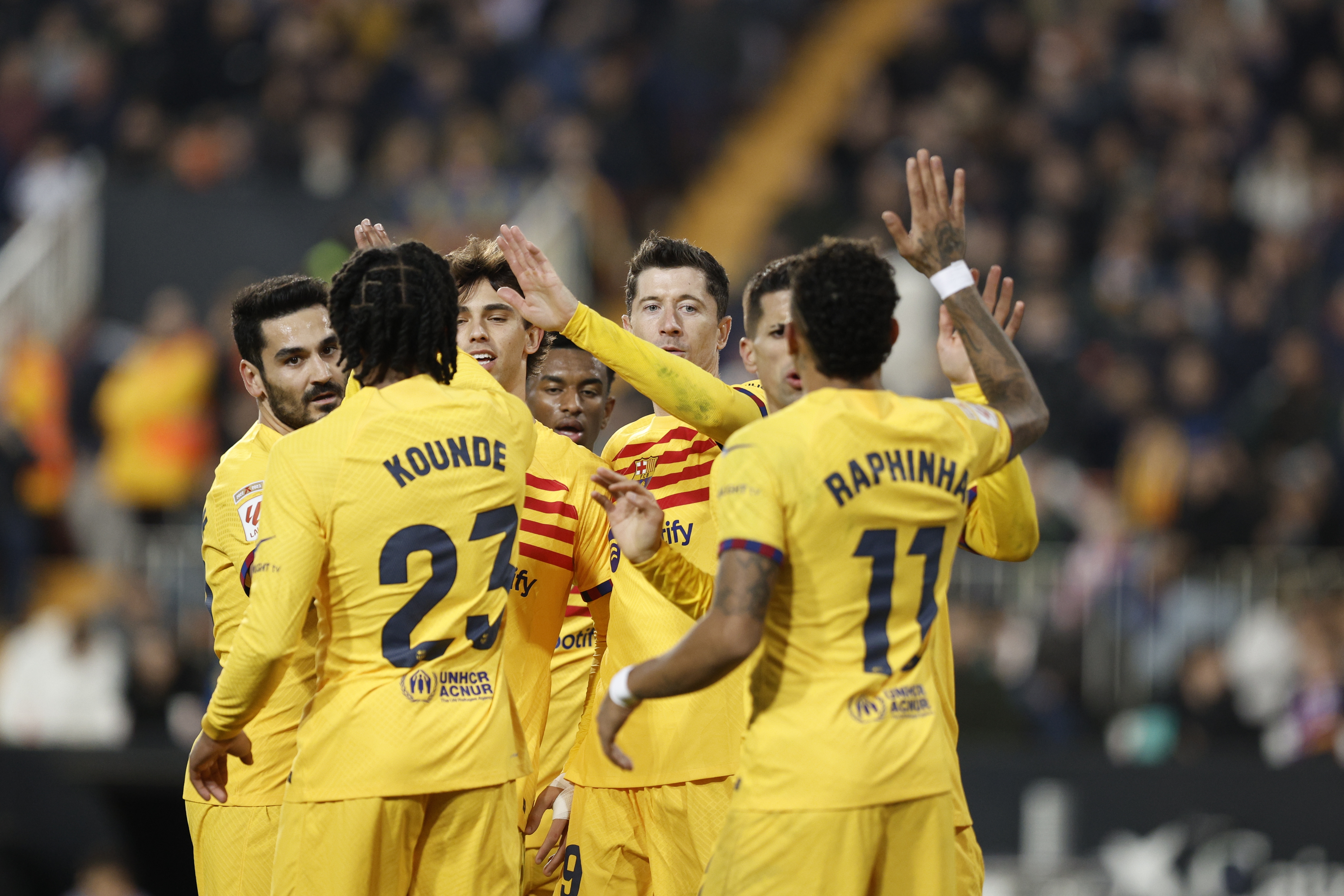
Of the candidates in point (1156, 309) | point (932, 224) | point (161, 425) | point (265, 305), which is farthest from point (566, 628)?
point (1156, 309)

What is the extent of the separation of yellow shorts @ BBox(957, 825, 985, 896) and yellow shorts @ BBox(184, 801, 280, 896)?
2.12 m

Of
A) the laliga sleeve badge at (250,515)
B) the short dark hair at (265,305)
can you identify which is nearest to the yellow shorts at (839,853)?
the laliga sleeve badge at (250,515)

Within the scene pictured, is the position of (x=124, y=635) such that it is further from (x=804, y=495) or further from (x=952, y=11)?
(x=952, y=11)

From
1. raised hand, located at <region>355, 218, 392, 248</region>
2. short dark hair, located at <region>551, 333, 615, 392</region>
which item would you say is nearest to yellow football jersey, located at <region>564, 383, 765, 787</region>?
short dark hair, located at <region>551, 333, 615, 392</region>

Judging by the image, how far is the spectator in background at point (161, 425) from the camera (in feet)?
41.8

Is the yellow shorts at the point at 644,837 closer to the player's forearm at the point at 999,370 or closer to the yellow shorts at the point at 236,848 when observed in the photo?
the yellow shorts at the point at 236,848

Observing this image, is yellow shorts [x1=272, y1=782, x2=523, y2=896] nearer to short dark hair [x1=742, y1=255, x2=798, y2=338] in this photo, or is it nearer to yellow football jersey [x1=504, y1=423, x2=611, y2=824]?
yellow football jersey [x1=504, y1=423, x2=611, y2=824]

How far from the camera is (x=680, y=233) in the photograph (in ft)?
59.6

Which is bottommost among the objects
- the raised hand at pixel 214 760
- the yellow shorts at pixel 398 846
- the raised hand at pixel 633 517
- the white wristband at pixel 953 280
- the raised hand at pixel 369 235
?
the yellow shorts at pixel 398 846

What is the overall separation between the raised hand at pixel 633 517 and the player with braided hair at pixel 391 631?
30 centimetres

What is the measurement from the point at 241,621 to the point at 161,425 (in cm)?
818

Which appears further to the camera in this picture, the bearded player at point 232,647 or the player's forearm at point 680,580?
the bearded player at point 232,647

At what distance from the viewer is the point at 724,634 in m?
4.04

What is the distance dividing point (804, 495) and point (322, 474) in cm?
126
